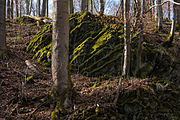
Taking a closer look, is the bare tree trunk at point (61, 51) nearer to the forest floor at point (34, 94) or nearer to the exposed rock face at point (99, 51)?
the forest floor at point (34, 94)

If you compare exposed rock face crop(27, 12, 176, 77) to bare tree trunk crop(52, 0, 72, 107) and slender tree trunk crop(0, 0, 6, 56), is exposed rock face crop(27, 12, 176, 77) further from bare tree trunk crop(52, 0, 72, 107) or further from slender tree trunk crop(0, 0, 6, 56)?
bare tree trunk crop(52, 0, 72, 107)

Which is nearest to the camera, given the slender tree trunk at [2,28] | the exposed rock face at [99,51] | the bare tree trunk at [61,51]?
the bare tree trunk at [61,51]

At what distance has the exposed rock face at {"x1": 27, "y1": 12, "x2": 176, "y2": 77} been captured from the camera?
606cm

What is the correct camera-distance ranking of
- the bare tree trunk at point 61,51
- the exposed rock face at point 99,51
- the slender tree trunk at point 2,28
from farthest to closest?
the slender tree trunk at point 2,28 → the exposed rock face at point 99,51 → the bare tree trunk at point 61,51

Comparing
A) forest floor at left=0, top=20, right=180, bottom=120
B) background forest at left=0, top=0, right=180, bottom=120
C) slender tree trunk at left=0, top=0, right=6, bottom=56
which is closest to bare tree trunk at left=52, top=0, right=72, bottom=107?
background forest at left=0, top=0, right=180, bottom=120

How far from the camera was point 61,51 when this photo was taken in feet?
11.3

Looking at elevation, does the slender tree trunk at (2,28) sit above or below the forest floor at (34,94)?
above

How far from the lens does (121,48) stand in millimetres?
6469

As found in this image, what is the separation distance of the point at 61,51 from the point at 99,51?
3.30m

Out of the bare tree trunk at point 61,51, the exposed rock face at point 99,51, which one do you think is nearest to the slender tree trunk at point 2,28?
the exposed rock face at point 99,51

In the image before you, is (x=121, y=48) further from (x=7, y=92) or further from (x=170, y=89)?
(x=7, y=92)

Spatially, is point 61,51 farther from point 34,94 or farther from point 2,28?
point 2,28

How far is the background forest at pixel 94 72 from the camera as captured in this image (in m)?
3.49

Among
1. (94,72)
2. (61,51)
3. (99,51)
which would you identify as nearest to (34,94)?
(61,51)
